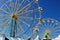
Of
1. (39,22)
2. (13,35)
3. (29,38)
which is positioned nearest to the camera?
(13,35)

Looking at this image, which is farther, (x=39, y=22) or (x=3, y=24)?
(x=39, y=22)

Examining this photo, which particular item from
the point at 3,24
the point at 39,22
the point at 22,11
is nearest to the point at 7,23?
the point at 3,24

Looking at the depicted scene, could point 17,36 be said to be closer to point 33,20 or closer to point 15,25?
point 15,25

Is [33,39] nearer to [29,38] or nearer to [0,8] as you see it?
[29,38]

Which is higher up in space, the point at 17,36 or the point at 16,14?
the point at 16,14

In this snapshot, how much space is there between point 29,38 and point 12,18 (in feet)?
11.7

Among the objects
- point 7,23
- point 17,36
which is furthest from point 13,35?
point 7,23

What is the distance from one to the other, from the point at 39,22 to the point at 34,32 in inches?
92.4

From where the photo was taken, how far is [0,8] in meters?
29.6

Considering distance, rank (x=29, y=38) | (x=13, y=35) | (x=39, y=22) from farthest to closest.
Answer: (x=39, y=22)
(x=29, y=38)
(x=13, y=35)

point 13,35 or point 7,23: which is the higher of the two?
point 7,23

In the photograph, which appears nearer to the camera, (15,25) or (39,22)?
(15,25)

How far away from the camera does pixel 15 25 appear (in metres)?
28.6

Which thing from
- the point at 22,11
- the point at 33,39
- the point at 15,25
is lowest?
the point at 33,39
